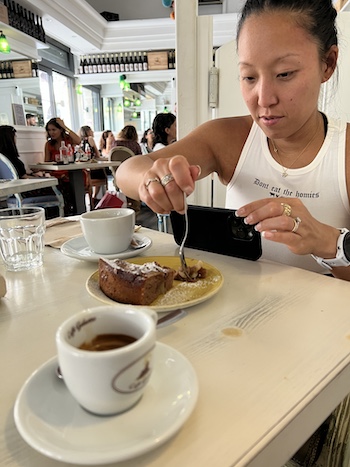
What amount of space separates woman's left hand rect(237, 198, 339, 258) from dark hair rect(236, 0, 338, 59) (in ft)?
1.58

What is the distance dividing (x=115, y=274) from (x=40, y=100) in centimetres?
609

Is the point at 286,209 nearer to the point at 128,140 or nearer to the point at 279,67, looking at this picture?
the point at 279,67

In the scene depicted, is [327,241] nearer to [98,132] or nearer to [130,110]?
[98,132]

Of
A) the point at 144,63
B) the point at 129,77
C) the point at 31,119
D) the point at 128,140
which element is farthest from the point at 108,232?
the point at 129,77

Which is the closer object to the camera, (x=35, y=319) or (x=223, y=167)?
(x=35, y=319)

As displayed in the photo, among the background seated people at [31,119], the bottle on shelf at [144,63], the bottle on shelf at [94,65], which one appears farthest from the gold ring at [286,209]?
the bottle on shelf at [94,65]

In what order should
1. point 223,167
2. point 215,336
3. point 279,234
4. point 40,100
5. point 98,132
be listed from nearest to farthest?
point 215,336 → point 279,234 → point 223,167 → point 40,100 → point 98,132

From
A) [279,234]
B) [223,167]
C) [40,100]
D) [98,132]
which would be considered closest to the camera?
[279,234]

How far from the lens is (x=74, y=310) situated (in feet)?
2.06

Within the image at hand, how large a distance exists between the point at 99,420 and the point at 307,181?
Answer: 0.92m

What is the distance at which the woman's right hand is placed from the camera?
738 mm

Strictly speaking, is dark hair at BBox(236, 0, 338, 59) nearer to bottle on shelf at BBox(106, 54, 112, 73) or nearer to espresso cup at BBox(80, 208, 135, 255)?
espresso cup at BBox(80, 208, 135, 255)

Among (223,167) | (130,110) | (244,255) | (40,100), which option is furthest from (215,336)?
(130,110)

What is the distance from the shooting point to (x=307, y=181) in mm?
1060
